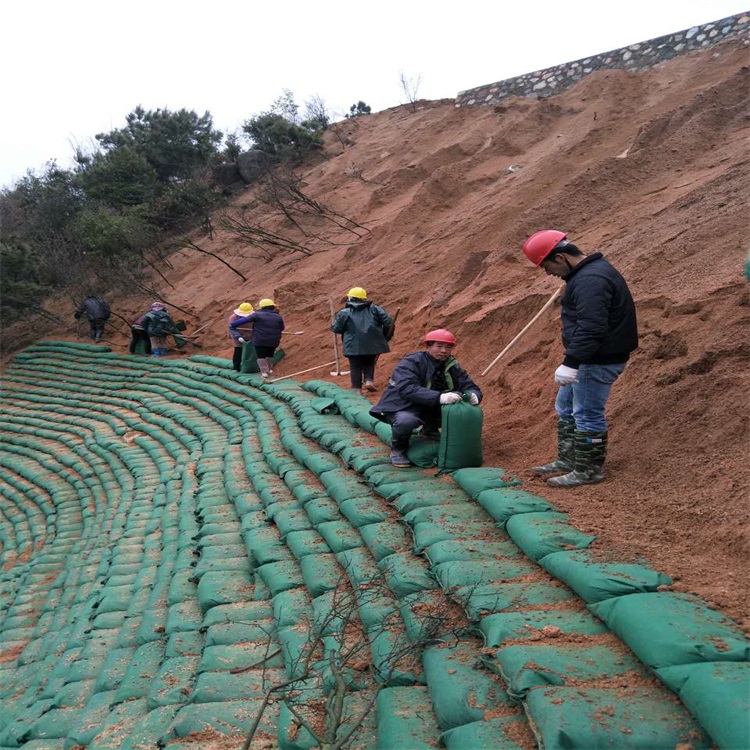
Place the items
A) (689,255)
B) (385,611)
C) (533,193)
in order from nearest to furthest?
(385,611) → (689,255) → (533,193)

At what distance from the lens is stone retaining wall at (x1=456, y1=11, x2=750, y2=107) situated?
35.2 ft

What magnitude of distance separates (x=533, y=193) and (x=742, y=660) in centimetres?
759

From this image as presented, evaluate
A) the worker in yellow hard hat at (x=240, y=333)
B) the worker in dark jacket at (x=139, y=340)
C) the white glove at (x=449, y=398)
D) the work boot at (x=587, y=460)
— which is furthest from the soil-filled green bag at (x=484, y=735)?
the worker in dark jacket at (x=139, y=340)

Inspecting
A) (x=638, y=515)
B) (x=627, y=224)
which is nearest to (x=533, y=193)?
(x=627, y=224)

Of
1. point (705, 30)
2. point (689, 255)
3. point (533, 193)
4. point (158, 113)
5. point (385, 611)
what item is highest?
point (158, 113)

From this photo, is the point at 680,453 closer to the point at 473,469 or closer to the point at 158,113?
the point at 473,469

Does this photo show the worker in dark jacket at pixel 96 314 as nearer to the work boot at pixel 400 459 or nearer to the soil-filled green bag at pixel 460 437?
the work boot at pixel 400 459

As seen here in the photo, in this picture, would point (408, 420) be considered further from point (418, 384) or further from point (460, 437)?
point (460, 437)

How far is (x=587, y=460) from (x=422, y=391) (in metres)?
1.00

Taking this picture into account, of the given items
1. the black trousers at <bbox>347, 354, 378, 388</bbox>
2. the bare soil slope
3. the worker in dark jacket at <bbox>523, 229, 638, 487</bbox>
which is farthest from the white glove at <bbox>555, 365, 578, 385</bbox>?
the black trousers at <bbox>347, 354, 378, 388</bbox>

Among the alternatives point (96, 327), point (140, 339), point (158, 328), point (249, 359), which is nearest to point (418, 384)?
point (249, 359)

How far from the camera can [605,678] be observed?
6.15ft

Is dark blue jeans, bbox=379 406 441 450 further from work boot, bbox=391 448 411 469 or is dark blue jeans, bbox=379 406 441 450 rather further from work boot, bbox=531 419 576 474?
work boot, bbox=531 419 576 474

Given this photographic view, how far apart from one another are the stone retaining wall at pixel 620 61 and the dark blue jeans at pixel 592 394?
9.41 metres
